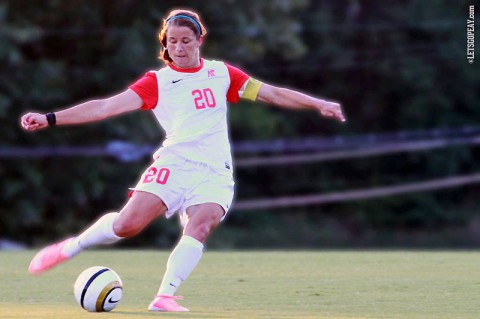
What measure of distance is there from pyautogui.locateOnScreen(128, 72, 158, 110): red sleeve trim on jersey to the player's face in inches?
8.1

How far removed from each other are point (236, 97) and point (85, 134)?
21321 mm

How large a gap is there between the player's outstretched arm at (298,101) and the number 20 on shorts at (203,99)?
361 mm

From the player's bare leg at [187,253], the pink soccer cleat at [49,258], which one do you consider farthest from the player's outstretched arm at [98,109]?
the pink soccer cleat at [49,258]

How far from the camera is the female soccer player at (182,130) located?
8609mm

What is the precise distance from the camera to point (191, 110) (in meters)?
8.75

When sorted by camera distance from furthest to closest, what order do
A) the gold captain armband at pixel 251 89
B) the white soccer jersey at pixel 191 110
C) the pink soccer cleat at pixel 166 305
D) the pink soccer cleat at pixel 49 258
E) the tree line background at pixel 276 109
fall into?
the tree line background at pixel 276 109 → the pink soccer cleat at pixel 49 258 → the gold captain armband at pixel 251 89 → the white soccer jersey at pixel 191 110 → the pink soccer cleat at pixel 166 305

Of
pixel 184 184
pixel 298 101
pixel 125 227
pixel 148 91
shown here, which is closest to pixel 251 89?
pixel 298 101

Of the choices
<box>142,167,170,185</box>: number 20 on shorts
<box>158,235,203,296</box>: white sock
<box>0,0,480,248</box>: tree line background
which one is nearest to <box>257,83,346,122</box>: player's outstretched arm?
<box>142,167,170,185</box>: number 20 on shorts

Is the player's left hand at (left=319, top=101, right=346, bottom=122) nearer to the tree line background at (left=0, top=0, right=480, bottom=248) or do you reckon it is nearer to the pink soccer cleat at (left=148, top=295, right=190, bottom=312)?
the pink soccer cleat at (left=148, top=295, right=190, bottom=312)

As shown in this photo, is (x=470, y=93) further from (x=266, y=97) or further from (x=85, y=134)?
(x=266, y=97)

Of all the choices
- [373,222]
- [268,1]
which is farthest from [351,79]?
[268,1]

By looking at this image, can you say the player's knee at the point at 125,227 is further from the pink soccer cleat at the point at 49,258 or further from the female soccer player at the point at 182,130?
the pink soccer cleat at the point at 49,258

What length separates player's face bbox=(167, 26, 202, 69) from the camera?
866 cm

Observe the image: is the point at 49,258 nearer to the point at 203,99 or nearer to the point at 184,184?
the point at 184,184
